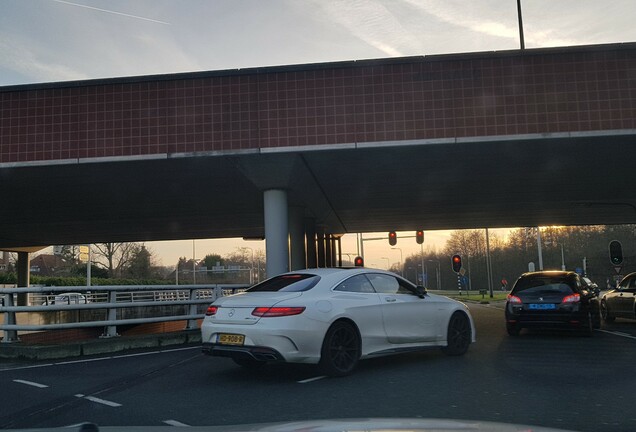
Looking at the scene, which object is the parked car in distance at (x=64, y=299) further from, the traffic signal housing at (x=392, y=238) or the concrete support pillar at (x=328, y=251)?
the traffic signal housing at (x=392, y=238)

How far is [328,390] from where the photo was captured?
6562 millimetres

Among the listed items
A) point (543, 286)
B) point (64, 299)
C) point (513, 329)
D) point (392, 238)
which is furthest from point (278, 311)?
point (64, 299)

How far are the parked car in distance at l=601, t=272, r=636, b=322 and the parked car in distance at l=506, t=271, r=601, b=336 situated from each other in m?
3.62

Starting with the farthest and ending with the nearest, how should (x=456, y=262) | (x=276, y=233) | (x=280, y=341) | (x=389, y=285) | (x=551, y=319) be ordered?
1. (x=456, y=262)
2. (x=276, y=233)
3. (x=551, y=319)
4. (x=389, y=285)
5. (x=280, y=341)

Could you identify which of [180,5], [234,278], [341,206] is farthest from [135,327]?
[234,278]

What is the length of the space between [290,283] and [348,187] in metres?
11.1

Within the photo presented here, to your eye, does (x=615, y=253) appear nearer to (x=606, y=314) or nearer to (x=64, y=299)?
(x=606, y=314)

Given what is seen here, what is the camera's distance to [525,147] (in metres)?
13.2

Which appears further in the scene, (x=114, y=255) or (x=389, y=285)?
(x=114, y=255)

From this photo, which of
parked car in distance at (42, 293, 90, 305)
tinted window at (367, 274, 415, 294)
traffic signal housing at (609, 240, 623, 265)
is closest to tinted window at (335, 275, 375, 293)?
tinted window at (367, 274, 415, 294)

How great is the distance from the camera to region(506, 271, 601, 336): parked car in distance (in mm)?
12133

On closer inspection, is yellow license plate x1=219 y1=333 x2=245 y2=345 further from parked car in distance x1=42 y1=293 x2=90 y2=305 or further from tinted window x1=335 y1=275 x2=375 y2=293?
parked car in distance x1=42 y1=293 x2=90 y2=305

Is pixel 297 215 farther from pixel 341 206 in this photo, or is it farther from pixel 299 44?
pixel 299 44

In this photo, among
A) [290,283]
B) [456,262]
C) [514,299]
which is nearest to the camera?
[290,283]
